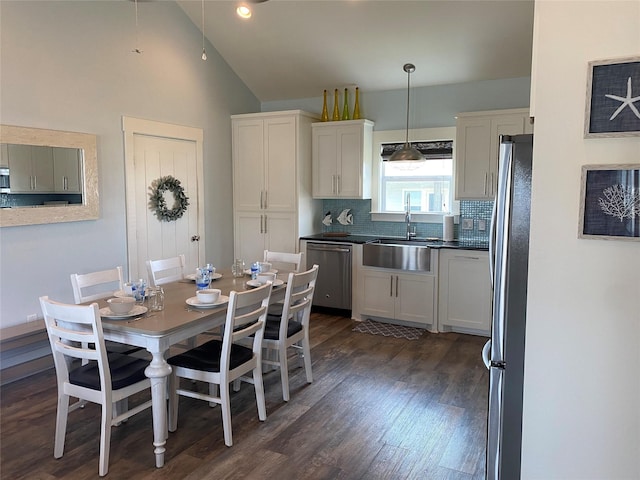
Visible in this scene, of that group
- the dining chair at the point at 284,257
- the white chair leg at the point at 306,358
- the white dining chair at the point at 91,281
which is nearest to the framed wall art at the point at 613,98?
the white chair leg at the point at 306,358

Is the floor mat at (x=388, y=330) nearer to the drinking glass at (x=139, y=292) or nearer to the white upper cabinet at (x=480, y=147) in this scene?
the white upper cabinet at (x=480, y=147)

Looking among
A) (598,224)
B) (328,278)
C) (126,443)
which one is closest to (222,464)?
(126,443)

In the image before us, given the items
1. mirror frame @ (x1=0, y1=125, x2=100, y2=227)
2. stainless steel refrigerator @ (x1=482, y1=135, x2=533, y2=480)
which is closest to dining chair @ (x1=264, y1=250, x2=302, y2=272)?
mirror frame @ (x1=0, y1=125, x2=100, y2=227)

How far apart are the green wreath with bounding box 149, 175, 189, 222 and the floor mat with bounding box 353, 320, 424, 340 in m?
2.30

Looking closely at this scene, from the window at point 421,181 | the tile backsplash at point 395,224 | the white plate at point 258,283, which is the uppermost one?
the window at point 421,181

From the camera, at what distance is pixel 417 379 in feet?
12.2

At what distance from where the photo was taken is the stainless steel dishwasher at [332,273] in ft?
17.4

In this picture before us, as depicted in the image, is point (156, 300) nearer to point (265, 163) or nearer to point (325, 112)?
point (265, 163)

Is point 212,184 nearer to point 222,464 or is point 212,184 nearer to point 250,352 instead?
point 250,352

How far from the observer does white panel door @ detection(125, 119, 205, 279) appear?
4.70 m

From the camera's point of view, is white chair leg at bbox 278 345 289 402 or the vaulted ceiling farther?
the vaulted ceiling

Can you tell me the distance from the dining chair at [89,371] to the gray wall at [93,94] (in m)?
1.46

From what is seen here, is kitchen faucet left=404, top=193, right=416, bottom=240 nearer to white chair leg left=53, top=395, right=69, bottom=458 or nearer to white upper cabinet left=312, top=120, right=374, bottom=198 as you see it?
white upper cabinet left=312, top=120, right=374, bottom=198

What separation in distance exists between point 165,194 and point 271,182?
126cm
